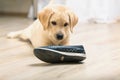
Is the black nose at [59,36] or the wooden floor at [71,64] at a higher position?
the black nose at [59,36]

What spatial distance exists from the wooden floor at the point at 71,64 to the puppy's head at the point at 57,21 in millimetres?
166

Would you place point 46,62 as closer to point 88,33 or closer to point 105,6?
point 88,33

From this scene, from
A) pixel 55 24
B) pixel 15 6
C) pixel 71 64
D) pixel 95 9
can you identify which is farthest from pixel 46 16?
pixel 15 6

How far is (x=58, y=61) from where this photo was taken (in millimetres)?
1410

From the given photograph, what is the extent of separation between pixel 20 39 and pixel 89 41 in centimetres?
47

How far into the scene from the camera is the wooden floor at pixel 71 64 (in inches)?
49.6

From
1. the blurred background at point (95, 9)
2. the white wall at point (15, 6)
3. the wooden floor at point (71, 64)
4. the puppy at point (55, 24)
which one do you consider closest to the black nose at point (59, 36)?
the puppy at point (55, 24)

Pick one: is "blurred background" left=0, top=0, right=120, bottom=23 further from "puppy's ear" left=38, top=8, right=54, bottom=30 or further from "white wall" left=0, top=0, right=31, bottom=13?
"puppy's ear" left=38, top=8, right=54, bottom=30

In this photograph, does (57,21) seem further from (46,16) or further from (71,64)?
(71,64)

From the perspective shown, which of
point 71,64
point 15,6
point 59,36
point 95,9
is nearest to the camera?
point 71,64

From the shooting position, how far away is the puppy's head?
5.02 feet

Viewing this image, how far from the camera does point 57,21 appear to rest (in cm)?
153

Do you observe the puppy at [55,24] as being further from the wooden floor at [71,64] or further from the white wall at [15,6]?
the white wall at [15,6]

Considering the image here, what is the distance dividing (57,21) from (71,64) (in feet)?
0.80
